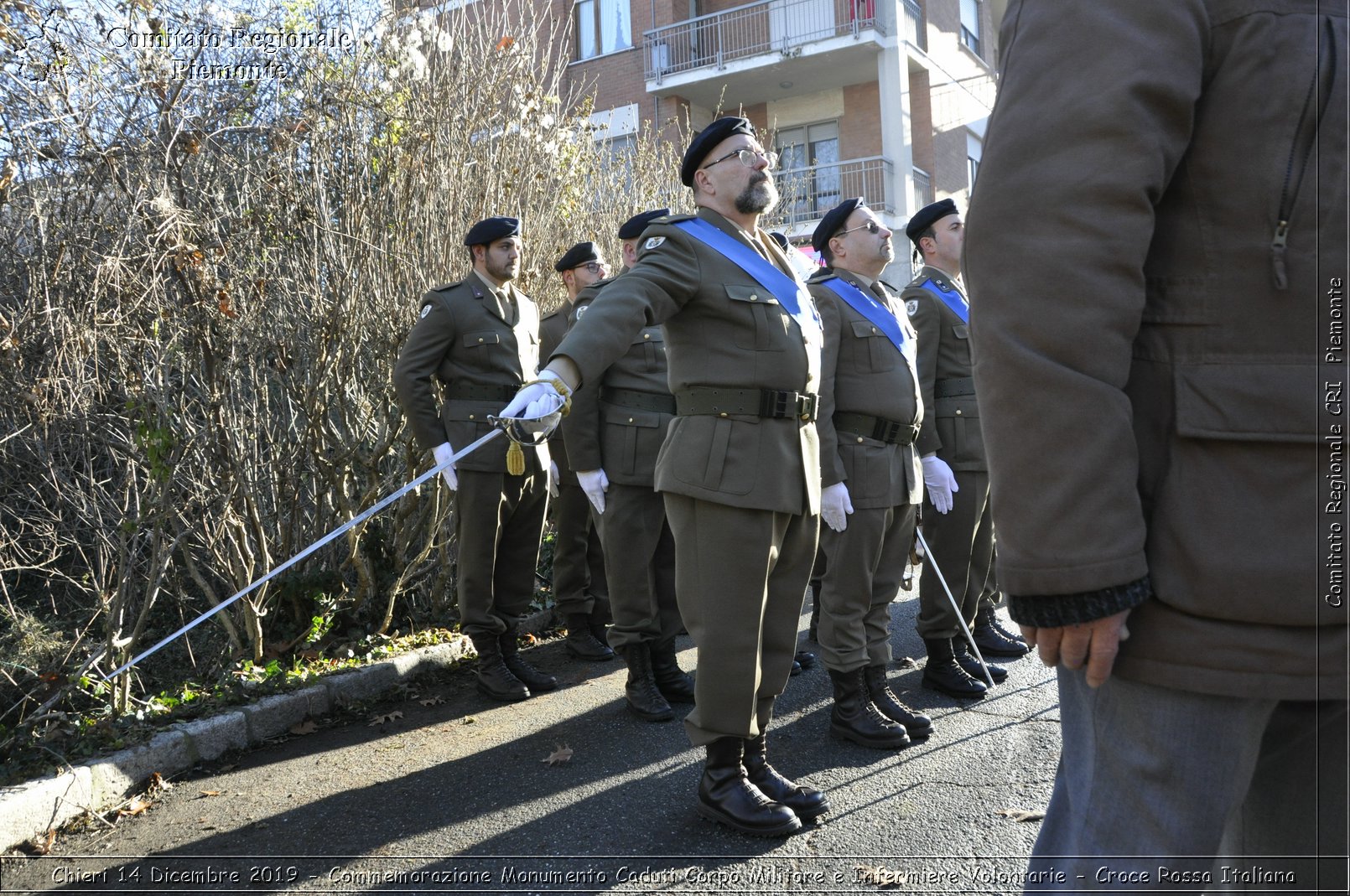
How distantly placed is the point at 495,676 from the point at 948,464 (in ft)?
8.60

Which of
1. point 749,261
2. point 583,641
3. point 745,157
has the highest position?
point 745,157

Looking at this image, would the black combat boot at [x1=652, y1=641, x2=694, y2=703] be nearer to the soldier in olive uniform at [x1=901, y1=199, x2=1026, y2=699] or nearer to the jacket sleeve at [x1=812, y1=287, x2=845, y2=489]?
the soldier in olive uniform at [x1=901, y1=199, x2=1026, y2=699]

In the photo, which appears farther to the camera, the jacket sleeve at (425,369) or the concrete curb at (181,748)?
the jacket sleeve at (425,369)

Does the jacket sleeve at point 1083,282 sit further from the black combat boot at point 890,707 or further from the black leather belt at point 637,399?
the black leather belt at point 637,399

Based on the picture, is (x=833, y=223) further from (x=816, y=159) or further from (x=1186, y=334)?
(x=816, y=159)

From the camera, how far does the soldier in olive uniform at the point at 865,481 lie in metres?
4.41

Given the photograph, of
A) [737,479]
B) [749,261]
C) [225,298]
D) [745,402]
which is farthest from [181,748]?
[749,261]

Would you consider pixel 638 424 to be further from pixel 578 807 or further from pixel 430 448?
pixel 578 807

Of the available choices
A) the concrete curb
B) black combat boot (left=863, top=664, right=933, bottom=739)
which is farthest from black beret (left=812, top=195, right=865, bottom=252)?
the concrete curb

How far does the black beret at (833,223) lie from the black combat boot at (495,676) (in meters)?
2.62

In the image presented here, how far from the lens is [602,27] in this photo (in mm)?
20688

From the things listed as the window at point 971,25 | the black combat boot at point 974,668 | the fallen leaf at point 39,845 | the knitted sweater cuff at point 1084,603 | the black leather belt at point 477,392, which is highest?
the window at point 971,25

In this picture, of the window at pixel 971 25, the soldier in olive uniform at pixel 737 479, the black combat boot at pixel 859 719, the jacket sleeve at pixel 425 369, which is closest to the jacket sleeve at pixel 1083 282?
the soldier in olive uniform at pixel 737 479

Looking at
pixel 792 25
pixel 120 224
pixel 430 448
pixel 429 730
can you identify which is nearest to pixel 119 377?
pixel 120 224
